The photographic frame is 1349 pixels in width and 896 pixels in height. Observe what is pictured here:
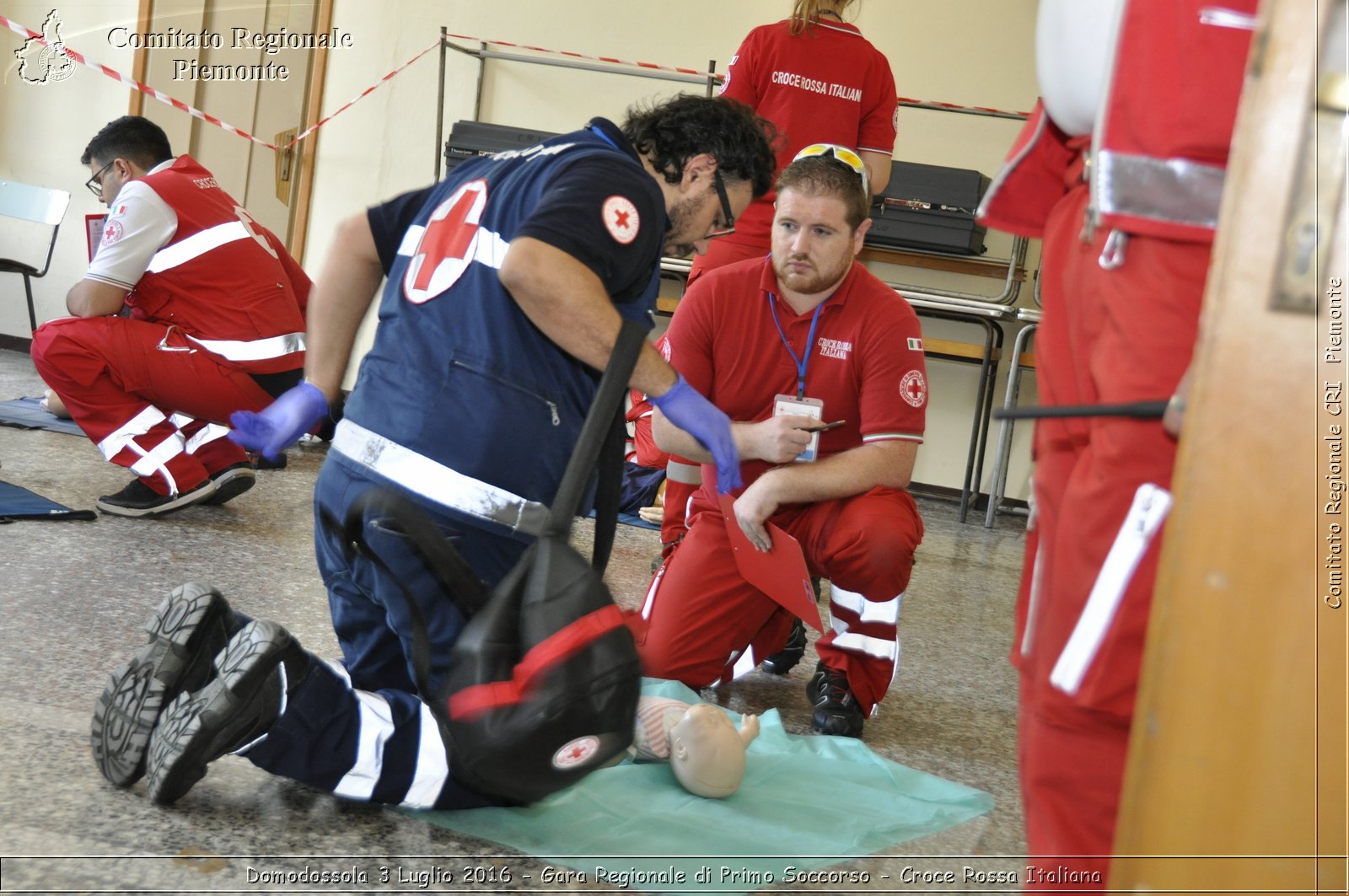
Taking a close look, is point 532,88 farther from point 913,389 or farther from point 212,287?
point 913,389

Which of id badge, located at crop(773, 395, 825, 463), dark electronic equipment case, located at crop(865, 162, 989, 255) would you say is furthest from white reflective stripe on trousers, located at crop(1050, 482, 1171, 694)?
dark electronic equipment case, located at crop(865, 162, 989, 255)

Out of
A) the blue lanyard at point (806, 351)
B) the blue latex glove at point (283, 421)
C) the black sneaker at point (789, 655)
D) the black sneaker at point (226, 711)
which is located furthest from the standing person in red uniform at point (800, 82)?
the black sneaker at point (226, 711)

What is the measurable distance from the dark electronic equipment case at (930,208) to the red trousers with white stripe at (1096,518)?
5201 millimetres

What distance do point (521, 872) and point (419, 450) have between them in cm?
60

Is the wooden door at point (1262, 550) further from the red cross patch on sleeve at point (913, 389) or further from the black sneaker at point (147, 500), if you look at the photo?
the black sneaker at point (147, 500)

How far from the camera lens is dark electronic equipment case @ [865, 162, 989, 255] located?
618cm

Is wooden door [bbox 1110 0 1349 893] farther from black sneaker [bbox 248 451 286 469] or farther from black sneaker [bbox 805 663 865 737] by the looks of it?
black sneaker [bbox 248 451 286 469]

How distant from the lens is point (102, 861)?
4.63 feet

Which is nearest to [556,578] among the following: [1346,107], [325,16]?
[1346,107]

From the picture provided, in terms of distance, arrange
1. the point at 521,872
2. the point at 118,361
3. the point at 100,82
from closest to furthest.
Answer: the point at 521,872 → the point at 118,361 → the point at 100,82

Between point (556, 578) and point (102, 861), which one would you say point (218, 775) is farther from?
Result: point (556, 578)

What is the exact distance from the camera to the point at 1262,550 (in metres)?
0.79

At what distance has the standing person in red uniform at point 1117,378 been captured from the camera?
3.33 ft

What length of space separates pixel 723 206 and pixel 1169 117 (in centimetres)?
106
